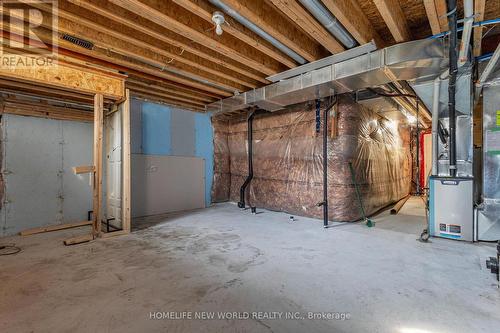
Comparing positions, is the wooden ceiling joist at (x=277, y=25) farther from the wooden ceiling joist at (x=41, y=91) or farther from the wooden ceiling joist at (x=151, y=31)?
the wooden ceiling joist at (x=41, y=91)

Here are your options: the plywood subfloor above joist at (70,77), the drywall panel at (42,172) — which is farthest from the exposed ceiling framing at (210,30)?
the drywall panel at (42,172)

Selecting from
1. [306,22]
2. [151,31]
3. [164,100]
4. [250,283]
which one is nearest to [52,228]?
[164,100]

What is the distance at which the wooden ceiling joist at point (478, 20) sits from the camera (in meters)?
2.06

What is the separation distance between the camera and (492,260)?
6.79 feet

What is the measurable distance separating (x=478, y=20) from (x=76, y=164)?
5.93 m

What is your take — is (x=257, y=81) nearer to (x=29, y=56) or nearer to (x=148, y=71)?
(x=148, y=71)

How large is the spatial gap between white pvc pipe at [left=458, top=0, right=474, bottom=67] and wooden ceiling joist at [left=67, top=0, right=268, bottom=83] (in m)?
2.54

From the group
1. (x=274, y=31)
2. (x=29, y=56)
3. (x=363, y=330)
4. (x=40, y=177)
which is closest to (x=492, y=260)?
(x=363, y=330)

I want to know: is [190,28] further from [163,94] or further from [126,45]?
[163,94]

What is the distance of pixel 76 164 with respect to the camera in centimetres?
418

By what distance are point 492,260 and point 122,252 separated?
3.69m

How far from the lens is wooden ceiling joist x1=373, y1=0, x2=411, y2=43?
2.16 meters

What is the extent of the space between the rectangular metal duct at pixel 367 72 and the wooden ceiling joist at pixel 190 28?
59cm

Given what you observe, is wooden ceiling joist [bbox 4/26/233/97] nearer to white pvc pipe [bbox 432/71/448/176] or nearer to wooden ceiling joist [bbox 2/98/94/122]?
wooden ceiling joist [bbox 2/98/94/122]
